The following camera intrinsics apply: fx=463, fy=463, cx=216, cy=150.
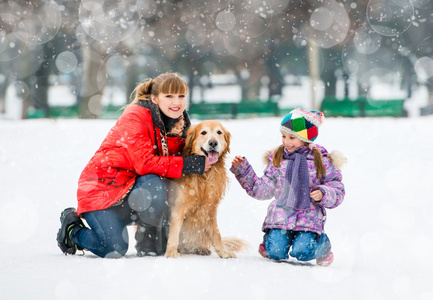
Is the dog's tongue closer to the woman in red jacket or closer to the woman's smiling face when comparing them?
the woman in red jacket

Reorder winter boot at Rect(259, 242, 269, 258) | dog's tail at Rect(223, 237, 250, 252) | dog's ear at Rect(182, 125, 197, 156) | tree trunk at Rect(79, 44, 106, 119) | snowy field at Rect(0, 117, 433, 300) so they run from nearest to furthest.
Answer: snowy field at Rect(0, 117, 433, 300)
dog's ear at Rect(182, 125, 197, 156)
winter boot at Rect(259, 242, 269, 258)
dog's tail at Rect(223, 237, 250, 252)
tree trunk at Rect(79, 44, 106, 119)

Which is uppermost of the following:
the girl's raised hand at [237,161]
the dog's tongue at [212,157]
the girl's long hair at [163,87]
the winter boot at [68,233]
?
the girl's long hair at [163,87]

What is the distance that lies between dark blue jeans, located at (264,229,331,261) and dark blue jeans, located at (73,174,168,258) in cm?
85

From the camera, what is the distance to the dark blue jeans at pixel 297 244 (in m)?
3.31

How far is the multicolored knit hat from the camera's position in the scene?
338 centimetres

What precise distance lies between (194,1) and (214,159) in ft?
43.0

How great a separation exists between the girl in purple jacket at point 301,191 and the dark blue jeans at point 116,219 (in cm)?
64

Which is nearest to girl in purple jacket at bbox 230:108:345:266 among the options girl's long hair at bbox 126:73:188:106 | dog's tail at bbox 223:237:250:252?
dog's tail at bbox 223:237:250:252

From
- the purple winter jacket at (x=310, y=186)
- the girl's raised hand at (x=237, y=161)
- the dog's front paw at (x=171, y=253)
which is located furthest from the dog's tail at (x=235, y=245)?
the girl's raised hand at (x=237, y=161)

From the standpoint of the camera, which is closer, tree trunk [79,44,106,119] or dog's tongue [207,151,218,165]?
dog's tongue [207,151,218,165]

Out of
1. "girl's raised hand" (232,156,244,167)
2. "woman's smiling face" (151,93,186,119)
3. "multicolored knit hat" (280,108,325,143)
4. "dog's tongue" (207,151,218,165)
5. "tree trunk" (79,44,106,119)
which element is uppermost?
"tree trunk" (79,44,106,119)

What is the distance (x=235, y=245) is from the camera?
3754 mm

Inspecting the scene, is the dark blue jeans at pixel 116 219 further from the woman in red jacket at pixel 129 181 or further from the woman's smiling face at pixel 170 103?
the woman's smiling face at pixel 170 103

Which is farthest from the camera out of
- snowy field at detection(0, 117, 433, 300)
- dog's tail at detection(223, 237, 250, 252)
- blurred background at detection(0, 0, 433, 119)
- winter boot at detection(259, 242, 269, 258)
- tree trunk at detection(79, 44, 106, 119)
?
tree trunk at detection(79, 44, 106, 119)
